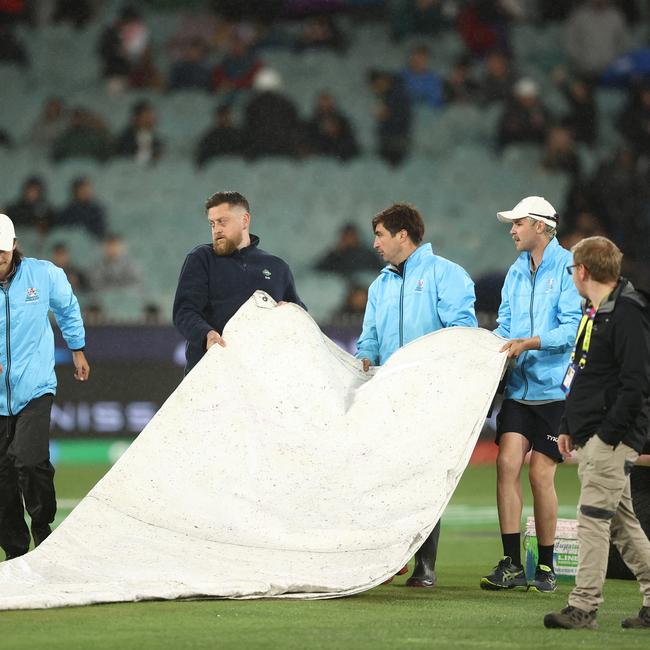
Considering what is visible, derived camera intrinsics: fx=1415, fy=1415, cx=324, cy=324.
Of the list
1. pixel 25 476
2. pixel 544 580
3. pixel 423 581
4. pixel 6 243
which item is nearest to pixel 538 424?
pixel 544 580

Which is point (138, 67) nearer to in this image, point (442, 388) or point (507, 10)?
point (507, 10)

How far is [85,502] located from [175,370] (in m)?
7.96

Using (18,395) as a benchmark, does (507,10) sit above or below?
above

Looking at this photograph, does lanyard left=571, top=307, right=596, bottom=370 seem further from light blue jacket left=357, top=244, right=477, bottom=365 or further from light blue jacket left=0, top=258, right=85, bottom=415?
light blue jacket left=0, top=258, right=85, bottom=415

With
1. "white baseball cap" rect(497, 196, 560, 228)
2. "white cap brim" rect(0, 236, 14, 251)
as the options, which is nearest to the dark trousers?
"white cap brim" rect(0, 236, 14, 251)

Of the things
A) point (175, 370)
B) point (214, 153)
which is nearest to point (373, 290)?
point (175, 370)

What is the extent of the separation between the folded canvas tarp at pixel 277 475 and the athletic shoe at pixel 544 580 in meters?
0.94

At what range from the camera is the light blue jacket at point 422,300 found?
859 centimetres

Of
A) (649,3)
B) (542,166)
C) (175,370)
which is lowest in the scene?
(175,370)

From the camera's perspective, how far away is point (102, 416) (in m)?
15.7

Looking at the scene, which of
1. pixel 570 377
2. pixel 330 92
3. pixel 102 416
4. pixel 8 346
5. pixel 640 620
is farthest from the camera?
pixel 330 92

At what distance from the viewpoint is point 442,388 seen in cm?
815

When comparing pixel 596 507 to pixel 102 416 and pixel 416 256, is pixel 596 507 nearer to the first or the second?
pixel 416 256

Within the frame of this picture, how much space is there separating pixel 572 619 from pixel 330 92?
15.8m
